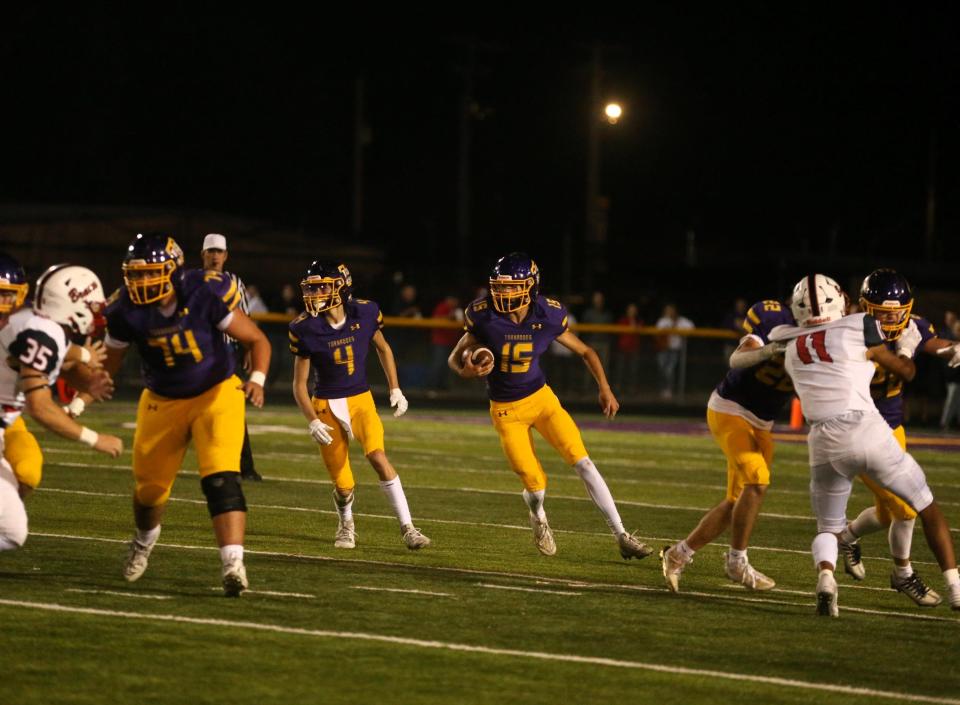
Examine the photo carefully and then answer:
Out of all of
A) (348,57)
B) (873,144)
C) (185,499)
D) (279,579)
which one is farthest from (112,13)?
(279,579)

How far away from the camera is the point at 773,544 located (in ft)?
32.4

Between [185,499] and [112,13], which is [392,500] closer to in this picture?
[185,499]

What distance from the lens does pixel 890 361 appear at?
7.24m

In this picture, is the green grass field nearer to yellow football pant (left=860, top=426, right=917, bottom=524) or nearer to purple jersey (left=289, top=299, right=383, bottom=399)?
yellow football pant (left=860, top=426, right=917, bottom=524)

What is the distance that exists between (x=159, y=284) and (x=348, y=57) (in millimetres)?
50661

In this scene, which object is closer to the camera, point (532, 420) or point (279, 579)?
point (279, 579)

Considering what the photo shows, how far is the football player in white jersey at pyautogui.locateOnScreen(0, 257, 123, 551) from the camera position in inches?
269

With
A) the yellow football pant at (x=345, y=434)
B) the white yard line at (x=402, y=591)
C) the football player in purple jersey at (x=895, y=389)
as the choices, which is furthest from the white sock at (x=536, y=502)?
the football player in purple jersey at (x=895, y=389)

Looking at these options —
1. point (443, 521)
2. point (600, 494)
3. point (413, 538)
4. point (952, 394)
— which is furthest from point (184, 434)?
point (952, 394)

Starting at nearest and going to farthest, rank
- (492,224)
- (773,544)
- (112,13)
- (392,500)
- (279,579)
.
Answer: (279,579) → (392,500) → (773,544) → (112,13) → (492,224)

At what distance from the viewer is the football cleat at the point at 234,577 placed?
23.3 feet

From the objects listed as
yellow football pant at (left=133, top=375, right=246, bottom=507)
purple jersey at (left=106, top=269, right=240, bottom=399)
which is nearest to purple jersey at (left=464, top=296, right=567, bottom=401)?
yellow football pant at (left=133, top=375, right=246, bottom=507)

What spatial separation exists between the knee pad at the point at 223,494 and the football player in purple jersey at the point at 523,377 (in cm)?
217

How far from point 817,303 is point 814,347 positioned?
22 cm
